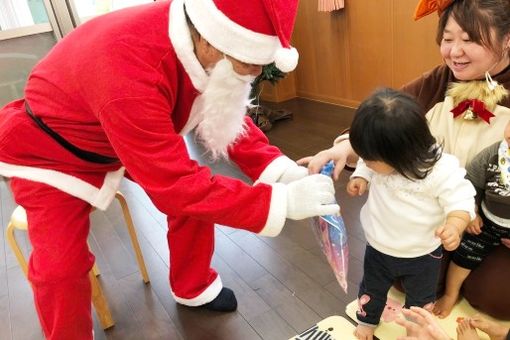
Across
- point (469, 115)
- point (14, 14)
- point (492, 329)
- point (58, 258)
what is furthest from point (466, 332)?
point (14, 14)

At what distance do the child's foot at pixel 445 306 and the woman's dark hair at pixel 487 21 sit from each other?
0.79m

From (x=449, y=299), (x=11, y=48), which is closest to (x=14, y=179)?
(x=449, y=299)

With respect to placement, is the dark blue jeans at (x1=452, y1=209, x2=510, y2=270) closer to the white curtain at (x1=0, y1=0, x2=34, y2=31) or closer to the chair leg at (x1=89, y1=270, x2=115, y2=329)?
the chair leg at (x1=89, y1=270, x2=115, y2=329)

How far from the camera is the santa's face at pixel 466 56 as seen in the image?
121 centimetres

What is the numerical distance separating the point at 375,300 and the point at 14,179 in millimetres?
1145

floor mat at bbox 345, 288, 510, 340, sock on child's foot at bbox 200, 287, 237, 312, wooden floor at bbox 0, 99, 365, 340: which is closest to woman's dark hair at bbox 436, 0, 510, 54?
floor mat at bbox 345, 288, 510, 340

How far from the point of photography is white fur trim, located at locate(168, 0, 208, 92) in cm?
109

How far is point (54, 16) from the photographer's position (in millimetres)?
3789

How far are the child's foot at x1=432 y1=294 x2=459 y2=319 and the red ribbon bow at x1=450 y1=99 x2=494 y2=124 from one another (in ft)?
1.93

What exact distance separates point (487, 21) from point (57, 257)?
54.4 inches

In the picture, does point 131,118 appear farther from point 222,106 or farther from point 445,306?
point 445,306

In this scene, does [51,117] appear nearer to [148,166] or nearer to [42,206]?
[42,206]

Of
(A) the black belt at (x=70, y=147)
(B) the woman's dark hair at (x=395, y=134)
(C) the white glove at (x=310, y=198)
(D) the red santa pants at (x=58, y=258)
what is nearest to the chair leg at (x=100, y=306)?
(D) the red santa pants at (x=58, y=258)

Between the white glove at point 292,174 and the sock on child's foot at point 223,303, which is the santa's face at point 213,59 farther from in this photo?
the sock on child's foot at point 223,303
